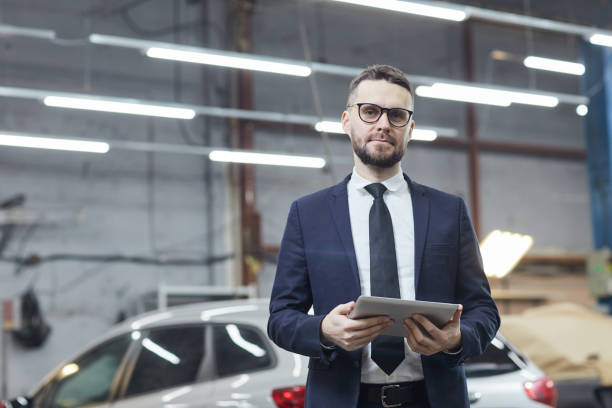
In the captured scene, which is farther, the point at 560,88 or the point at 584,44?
the point at 560,88

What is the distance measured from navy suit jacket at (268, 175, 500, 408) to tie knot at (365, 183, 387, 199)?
7cm

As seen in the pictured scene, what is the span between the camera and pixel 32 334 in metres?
13.0

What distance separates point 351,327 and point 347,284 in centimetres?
20

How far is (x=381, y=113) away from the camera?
2.04 m

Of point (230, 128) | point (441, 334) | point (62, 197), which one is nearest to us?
point (441, 334)

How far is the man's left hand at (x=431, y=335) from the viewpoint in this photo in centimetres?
179

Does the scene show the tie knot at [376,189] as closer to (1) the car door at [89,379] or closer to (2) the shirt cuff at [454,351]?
(2) the shirt cuff at [454,351]

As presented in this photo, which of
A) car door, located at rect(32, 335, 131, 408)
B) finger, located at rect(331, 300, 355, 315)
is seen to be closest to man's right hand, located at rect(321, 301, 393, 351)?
finger, located at rect(331, 300, 355, 315)

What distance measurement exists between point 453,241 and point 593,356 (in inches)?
152

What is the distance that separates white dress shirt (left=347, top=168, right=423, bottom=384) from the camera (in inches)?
77.0

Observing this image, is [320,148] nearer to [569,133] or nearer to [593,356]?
[569,133]

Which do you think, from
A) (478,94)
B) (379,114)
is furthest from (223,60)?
(379,114)

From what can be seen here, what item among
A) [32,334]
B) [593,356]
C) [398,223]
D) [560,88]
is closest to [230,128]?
[32,334]

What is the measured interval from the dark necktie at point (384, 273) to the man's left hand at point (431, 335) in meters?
0.11
